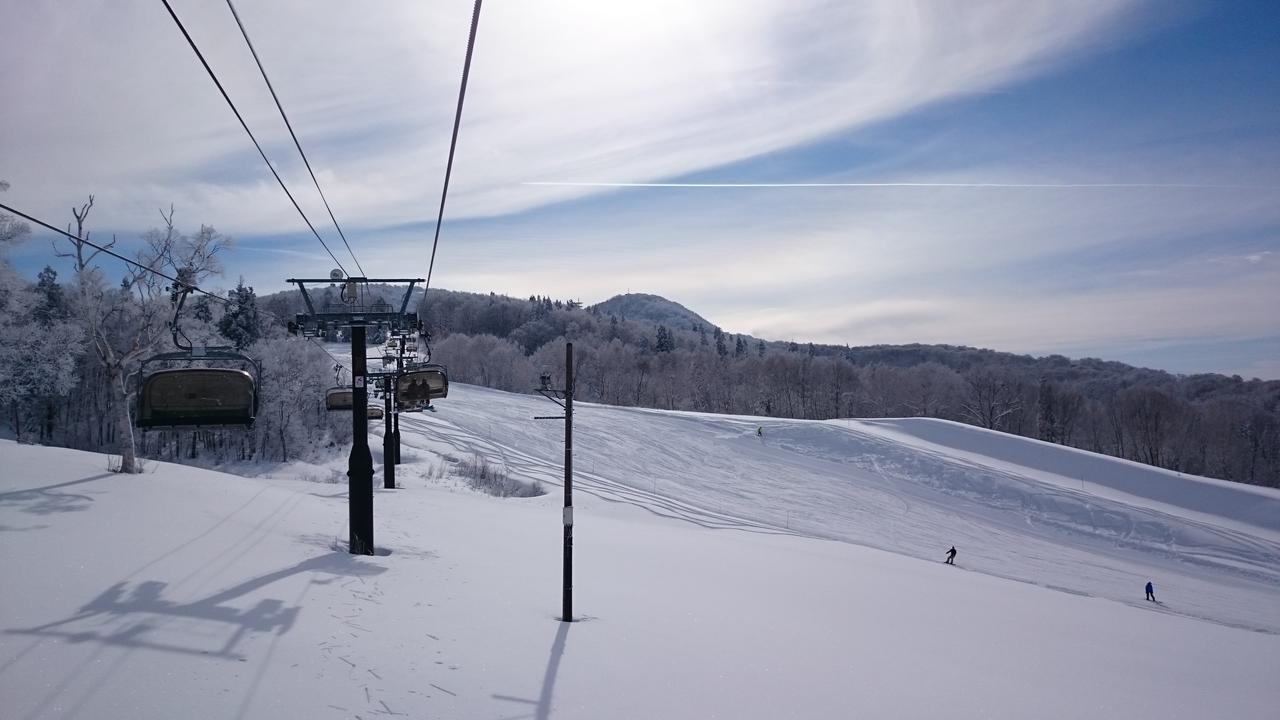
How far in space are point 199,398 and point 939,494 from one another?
4631 centimetres

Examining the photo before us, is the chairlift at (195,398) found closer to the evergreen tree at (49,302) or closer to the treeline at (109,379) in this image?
the treeline at (109,379)

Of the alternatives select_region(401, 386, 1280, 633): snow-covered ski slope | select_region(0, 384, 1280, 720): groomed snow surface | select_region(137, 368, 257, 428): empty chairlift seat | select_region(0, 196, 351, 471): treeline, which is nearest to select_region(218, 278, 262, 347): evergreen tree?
select_region(0, 196, 351, 471): treeline

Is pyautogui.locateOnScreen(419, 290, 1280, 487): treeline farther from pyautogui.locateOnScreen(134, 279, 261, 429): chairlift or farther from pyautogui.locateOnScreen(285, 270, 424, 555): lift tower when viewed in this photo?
pyautogui.locateOnScreen(134, 279, 261, 429): chairlift

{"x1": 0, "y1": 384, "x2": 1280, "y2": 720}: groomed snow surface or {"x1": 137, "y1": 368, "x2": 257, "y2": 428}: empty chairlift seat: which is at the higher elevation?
{"x1": 137, "y1": 368, "x2": 257, "y2": 428}: empty chairlift seat

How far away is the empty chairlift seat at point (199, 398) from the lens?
1160cm

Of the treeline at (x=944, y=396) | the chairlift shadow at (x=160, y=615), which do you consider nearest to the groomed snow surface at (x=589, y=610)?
the chairlift shadow at (x=160, y=615)

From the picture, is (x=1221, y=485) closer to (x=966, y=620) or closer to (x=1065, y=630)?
(x=1065, y=630)

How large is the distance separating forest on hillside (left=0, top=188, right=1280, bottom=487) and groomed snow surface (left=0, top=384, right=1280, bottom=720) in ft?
16.5

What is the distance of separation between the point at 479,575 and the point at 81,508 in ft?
27.8

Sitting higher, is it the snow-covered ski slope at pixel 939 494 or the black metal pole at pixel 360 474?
the black metal pole at pixel 360 474

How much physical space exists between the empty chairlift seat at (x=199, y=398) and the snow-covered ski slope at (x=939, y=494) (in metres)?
27.4

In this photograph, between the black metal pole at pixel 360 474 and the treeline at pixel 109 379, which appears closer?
the black metal pole at pixel 360 474

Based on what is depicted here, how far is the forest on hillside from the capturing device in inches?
915

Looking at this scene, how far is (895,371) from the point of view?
336 ft
